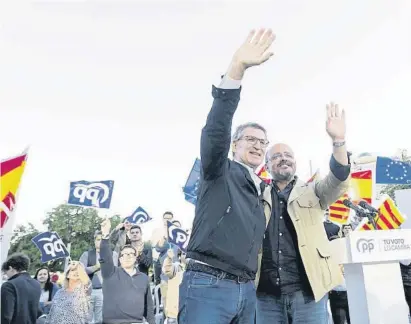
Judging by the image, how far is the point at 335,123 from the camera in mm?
3039

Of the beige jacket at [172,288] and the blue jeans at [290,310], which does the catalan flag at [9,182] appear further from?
the beige jacket at [172,288]

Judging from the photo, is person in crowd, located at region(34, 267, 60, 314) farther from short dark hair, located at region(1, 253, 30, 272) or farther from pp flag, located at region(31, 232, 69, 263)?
short dark hair, located at region(1, 253, 30, 272)

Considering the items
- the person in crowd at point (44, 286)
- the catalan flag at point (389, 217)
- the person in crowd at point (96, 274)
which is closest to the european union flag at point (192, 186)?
the person in crowd at point (96, 274)

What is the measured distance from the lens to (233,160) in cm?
251

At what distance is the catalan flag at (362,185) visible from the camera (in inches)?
285

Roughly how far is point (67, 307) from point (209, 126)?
4.11 m

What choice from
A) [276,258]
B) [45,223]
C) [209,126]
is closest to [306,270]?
[276,258]

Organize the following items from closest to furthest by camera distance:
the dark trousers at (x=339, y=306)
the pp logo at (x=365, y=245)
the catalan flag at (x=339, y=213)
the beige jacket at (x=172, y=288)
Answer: the pp logo at (x=365, y=245)
the beige jacket at (x=172, y=288)
the dark trousers at (x=339, y=306)
the catalan flag at (x=339, y=213)

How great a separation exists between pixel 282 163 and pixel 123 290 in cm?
291

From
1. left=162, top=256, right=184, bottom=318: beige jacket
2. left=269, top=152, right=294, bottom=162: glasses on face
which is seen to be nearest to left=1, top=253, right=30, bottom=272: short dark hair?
left=162, top=256, right=184, bottom=318: beige jacket

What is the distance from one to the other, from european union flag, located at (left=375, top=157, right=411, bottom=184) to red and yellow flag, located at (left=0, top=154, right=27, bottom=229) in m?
6.17

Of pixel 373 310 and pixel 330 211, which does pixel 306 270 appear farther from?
pixel 330 211

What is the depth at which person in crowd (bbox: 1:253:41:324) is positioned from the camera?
4977 mm

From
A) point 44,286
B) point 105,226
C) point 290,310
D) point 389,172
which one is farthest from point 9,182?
point 389,172
